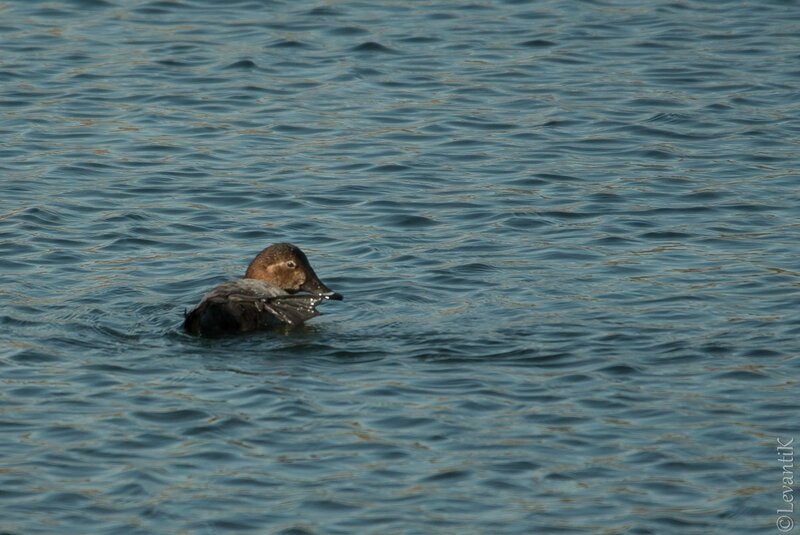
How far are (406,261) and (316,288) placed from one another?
1410mm

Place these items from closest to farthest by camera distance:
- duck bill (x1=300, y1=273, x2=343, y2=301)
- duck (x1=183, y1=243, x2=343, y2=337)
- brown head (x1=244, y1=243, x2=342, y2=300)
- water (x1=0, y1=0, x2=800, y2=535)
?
1. water (x1=0, y1=0, x2=800, y2=535)
2. duck (x1=183, y1=243, x2=343, y2=337)
3. duck bill (x1=300, y1=273, x2=343, y2=301)
4. brown head (x1=244, y1=243, x2=342, y2=300)

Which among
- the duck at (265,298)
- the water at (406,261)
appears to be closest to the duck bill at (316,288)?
the duck at (265,298)

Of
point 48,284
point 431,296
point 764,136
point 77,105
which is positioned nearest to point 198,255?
point 48,284

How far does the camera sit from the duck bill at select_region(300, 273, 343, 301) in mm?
10719

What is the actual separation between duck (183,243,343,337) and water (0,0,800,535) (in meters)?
0.15

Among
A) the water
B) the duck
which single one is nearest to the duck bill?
the duck

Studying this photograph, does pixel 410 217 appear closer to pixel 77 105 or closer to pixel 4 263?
pixel 4 263

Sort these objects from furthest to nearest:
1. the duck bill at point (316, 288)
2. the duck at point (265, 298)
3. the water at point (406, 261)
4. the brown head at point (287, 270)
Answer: the brown head at point (287, 270), the duck bill at point (316, 288), the duck at point (265, 298), the water at point (406, 261)

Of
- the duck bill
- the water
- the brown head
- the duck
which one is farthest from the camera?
the brown head

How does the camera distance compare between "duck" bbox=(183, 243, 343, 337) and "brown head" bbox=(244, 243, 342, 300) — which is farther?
"brown head" bbox=(244, 243, 342, 300)

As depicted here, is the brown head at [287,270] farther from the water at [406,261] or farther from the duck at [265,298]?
the water at [406,261]

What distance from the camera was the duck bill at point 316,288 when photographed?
1072 cm

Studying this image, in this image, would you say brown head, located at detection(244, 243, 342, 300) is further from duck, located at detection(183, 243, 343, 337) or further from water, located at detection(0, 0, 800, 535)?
water, located at detection(0, 0, 800, 535)

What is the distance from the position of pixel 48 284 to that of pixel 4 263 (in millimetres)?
A: 719
